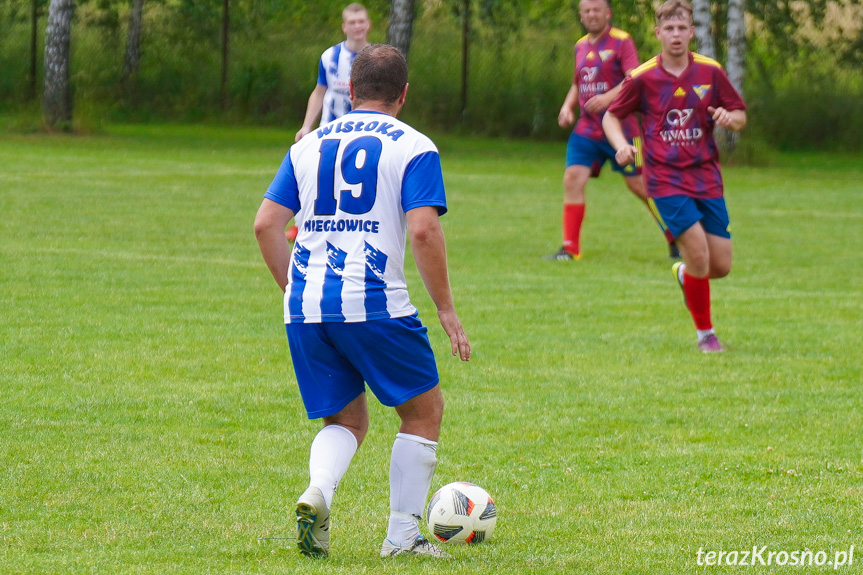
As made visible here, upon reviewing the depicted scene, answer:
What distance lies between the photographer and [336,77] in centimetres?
1127

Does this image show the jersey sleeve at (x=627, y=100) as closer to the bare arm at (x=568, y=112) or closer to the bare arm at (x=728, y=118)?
the bare arm at (x=728, y=118)

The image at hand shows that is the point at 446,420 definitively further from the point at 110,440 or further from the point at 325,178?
the point at 325,178

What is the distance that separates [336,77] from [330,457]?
7726mm

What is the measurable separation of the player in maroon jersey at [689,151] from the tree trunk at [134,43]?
26.0 meters

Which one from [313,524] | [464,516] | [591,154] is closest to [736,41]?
[591,154]

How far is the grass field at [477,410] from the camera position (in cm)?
415

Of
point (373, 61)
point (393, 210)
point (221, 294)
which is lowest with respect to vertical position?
point (221, 294)

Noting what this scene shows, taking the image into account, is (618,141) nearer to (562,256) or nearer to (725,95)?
(725,95)

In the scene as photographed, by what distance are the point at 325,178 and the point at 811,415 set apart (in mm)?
3267

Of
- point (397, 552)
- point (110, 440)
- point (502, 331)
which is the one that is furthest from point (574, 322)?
point (397, 552)

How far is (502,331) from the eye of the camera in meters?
8.24

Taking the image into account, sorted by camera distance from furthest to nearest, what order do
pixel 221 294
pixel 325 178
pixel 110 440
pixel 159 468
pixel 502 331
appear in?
1. pixel 221 294
2. pixel 502 331
3. pixel 110 440
4. pixel 159 468
5. pixel 325 178

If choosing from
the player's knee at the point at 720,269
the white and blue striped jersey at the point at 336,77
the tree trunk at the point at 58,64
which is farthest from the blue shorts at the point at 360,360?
the tree trunk at the point at 58,64

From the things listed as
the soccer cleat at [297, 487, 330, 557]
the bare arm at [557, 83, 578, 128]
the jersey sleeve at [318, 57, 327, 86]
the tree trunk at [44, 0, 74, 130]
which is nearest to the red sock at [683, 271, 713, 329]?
the bare arm at [557, 83, 578, 128]
